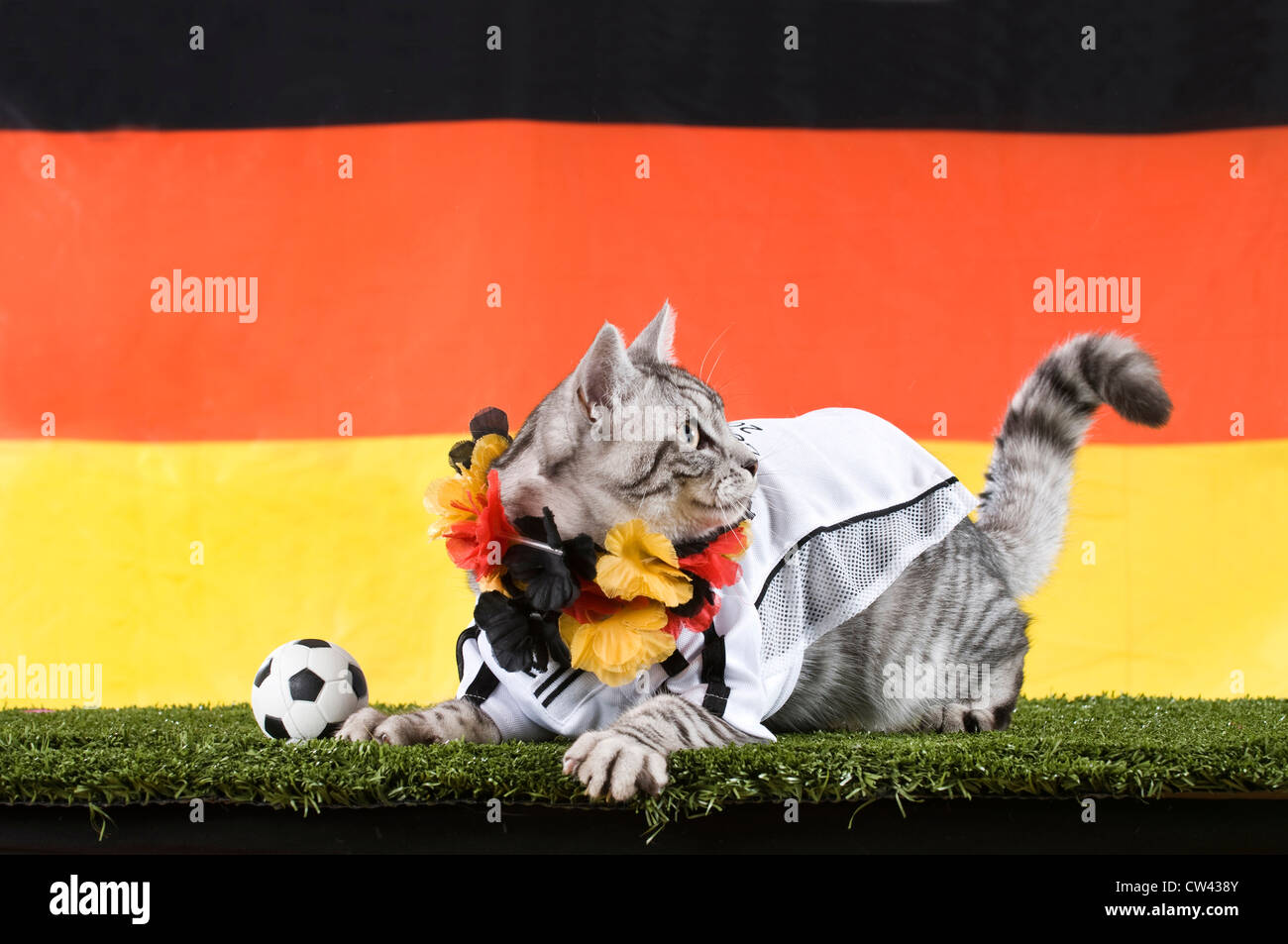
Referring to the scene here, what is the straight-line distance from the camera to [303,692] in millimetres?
1407

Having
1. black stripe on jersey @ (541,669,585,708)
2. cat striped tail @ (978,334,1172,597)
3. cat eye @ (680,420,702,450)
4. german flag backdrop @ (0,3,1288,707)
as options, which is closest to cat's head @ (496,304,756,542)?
cat eye @ (680,420,702,450)

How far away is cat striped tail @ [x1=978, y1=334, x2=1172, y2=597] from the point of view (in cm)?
170

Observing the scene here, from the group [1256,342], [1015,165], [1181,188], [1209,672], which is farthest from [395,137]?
[1209,672]

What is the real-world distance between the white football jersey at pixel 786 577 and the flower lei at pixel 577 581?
0.06 metres

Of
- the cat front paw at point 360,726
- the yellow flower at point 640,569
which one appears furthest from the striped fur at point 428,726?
the yellow flower at point 640,569

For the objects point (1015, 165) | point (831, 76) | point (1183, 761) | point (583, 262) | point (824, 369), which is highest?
point (831, 76)

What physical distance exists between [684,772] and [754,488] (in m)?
0.35

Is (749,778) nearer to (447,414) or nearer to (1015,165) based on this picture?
(447,414)

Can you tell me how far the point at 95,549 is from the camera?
244 centimetres

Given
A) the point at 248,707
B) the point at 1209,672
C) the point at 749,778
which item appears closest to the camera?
the point at 749,778

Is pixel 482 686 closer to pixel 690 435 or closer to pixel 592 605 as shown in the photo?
pixel 592 605

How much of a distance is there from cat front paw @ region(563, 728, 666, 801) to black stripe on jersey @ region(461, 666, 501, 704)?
34cm

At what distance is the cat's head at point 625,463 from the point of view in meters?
1.22

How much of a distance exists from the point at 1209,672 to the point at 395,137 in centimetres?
216
